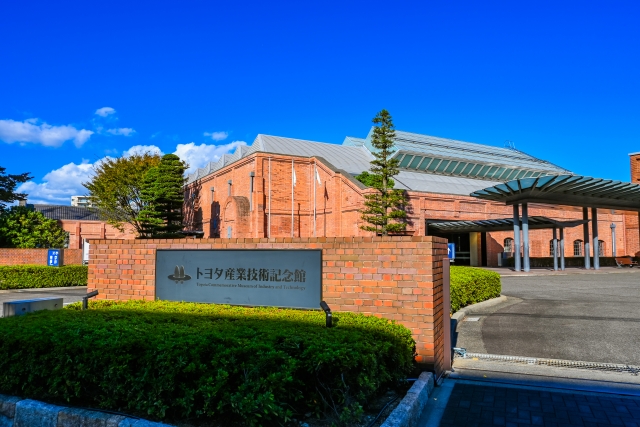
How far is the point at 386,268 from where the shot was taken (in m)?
5.66

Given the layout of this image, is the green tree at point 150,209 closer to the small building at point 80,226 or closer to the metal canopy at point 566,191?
the small building at point 80,226

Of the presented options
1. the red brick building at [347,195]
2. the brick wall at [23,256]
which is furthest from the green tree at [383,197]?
the brick wall at [23,256]

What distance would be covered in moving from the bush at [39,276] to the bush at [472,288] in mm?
17849

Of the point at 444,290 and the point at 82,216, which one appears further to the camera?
the point at 82,216

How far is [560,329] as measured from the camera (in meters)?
9.18

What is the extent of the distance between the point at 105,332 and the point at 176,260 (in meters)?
2.32

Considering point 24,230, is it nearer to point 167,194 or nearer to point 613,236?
point 167,194

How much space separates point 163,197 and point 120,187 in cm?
640

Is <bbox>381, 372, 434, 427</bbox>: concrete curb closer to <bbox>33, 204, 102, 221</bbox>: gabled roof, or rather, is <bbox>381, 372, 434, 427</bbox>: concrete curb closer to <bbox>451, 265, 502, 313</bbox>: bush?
<bbox>451, 265, 502, 313</bbox>: bush

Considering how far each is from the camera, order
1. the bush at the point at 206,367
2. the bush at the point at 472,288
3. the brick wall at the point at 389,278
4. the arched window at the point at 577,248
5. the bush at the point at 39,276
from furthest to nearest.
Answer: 1. the arched window at the point at 577,248
2. the bush at the point at 39,276
3. the bush at the point at 472,288
4. the brick wall at the point at 389,278
5. the bush at the point at 206,367

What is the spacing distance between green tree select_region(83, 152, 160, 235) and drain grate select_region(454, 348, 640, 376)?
3227 cm

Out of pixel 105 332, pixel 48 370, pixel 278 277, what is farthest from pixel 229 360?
pixel 278 277

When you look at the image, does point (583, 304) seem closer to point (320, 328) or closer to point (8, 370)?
point (320, 328)

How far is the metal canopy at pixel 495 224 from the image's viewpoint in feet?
97.5
